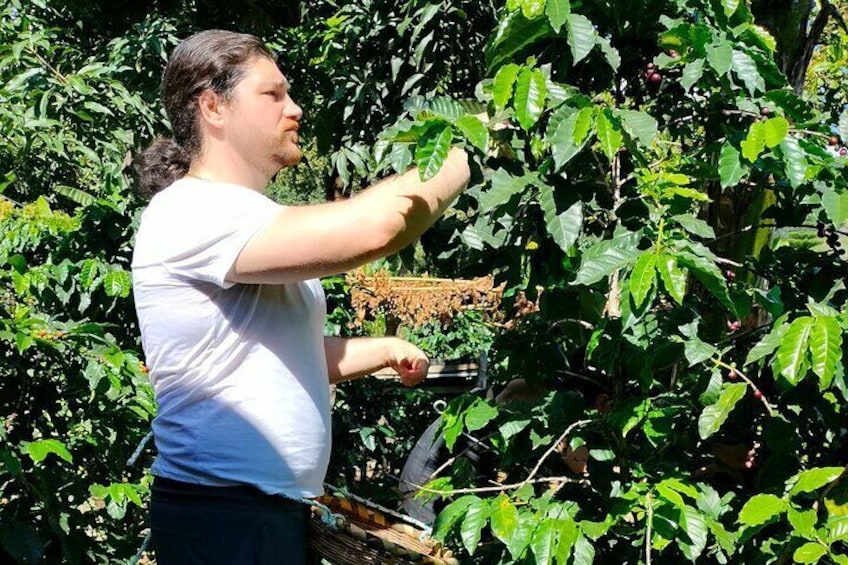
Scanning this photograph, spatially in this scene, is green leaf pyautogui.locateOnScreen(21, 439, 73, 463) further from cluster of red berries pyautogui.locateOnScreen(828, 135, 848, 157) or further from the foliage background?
cluster of red berries pyautogui.locateOnScreen(828, 135, 848, 157)

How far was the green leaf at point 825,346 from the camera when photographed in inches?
72.0

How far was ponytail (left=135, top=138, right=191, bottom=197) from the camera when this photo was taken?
1.92m

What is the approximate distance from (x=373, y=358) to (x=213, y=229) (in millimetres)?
630

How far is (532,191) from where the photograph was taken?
2080 millimetres

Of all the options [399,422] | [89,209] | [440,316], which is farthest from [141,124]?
[440,316]

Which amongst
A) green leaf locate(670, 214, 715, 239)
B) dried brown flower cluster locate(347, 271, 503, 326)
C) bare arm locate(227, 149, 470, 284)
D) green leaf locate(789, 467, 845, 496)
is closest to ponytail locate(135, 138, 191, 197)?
bare arm locate(227, 149, 470, 284)

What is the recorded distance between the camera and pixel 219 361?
1582mm

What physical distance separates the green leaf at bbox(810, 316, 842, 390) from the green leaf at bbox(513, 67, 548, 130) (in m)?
0.70

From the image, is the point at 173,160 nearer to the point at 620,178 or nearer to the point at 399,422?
the point at 620,178

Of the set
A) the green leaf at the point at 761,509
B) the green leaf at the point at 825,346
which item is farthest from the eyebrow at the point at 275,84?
the green leaf at the point at 761,509

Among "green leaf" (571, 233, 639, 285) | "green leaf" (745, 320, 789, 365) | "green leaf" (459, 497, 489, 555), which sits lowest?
"green leaf" (459, 497, 489, 555)

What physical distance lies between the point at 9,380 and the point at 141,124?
243 cm

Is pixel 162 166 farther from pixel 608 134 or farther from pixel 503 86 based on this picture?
pixel 608 134

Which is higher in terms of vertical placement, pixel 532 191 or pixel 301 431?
pixel 532 191
